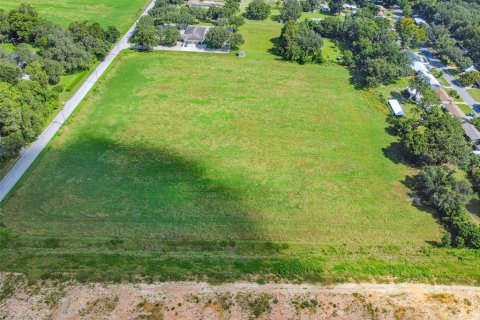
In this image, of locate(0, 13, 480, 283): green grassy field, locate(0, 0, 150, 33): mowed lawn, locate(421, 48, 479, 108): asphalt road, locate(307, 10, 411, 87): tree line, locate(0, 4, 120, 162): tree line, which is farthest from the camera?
locate(0, 0, 150, 33): mowed lawn

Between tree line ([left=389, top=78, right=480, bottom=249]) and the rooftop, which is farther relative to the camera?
the rooftop

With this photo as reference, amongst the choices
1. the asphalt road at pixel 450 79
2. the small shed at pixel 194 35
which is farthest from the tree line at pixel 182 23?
the asphalt road at pixel 450 79

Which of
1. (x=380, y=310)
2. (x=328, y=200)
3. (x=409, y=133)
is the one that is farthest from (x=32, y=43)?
(x=380, y=310)

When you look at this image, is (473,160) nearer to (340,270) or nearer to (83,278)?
(340,270)

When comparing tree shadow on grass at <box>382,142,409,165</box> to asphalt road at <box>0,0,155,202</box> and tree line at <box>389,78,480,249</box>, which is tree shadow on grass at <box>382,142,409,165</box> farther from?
asphalt road at <box>0,0,155,202</box>

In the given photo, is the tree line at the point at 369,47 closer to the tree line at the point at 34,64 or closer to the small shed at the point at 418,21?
the small shed at the point at 418,21

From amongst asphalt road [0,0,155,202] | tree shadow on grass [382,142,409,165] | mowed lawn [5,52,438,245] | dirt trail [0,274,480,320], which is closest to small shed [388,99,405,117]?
mowed lawn [5,52,438,245]

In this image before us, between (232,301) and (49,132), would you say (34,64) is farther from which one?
(232,301)
